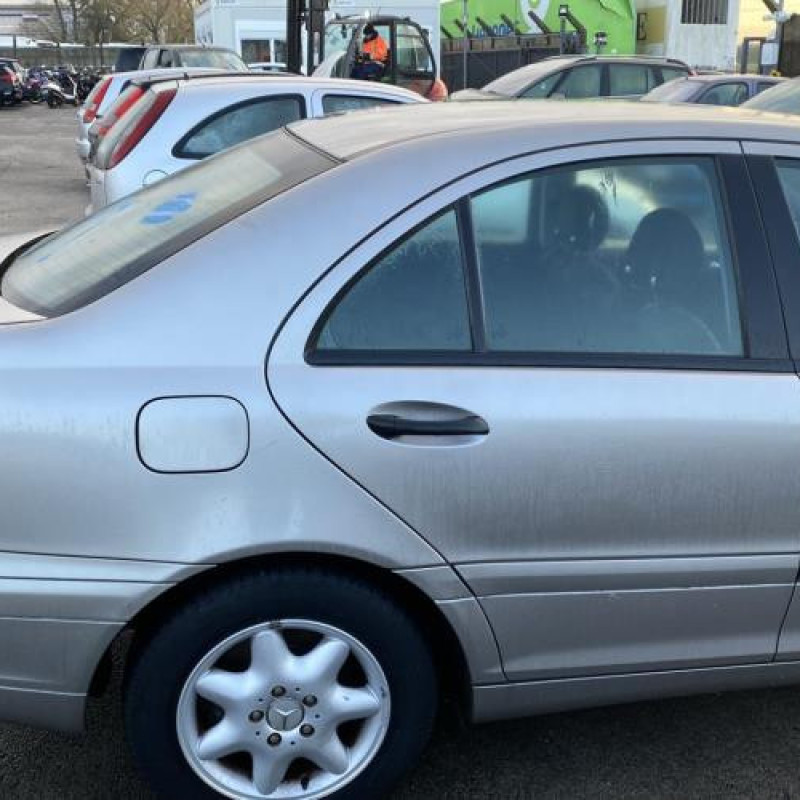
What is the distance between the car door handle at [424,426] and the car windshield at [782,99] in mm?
5296

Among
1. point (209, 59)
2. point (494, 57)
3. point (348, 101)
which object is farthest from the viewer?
point (494, 57)

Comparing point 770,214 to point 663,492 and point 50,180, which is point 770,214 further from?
point 50,180

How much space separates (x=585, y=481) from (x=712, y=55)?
117 ft

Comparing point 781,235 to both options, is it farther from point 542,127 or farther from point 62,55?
point 62,55

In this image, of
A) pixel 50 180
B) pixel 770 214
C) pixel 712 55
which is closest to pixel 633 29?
pixel 712 55

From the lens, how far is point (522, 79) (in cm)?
1238

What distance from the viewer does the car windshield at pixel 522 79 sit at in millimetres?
12148

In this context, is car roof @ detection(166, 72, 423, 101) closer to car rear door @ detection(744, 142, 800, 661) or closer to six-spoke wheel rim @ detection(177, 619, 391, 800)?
car rear door @ detection(744, 142, 800, 661)

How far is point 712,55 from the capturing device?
34.3 m

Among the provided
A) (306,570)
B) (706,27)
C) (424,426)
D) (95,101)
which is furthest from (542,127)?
(706,27)

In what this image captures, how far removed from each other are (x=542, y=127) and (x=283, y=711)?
140 cm

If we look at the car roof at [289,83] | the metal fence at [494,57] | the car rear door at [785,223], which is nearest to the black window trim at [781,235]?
the car rear door at [785,223]

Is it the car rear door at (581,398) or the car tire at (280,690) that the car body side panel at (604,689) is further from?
the car tire at (280,690)

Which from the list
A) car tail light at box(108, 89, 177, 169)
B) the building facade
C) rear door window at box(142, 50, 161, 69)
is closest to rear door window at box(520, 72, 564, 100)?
car tail light at box(108, 89, 177, 169)
